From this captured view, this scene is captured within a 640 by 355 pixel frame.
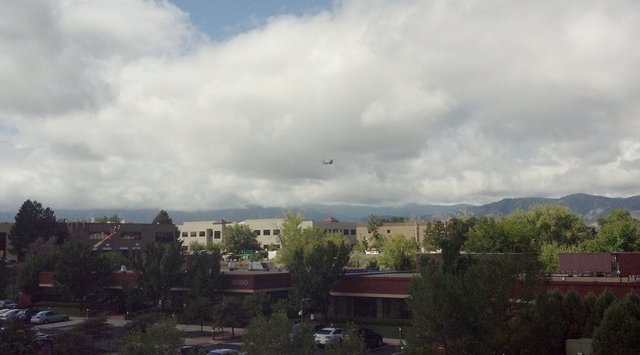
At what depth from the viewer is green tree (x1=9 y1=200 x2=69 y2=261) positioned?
123 meters

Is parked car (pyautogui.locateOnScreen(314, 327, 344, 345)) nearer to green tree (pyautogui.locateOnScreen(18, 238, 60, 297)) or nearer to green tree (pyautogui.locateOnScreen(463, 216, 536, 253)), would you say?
green tree (pyautogui.locateOnScreen(463, 216, 536, 253))

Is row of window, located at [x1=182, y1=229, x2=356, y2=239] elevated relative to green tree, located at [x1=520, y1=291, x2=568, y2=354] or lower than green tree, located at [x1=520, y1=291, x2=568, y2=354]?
elevated

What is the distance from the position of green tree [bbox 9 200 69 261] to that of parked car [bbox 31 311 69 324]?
56171 mm

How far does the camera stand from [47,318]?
6812 cm

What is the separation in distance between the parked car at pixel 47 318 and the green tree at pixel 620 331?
5633 cm

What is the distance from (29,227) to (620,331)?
11594 cm

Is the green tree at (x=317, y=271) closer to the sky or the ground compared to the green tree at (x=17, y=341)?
closer to the sky

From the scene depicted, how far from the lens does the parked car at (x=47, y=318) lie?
6769 centimetres

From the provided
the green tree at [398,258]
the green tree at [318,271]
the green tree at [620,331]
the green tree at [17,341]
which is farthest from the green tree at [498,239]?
the green tree at [17,341]

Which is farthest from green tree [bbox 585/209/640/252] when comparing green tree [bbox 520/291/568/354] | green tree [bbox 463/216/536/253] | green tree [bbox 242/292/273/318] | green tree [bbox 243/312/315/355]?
green tree [bbox 243/312/315/355]

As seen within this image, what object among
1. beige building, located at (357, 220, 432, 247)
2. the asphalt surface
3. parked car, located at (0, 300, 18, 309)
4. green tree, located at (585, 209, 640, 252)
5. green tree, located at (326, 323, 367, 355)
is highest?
beige building, located at (357, 220, 432, 247)

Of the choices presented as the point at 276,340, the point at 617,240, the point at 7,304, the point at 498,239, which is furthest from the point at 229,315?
the point at 617,240

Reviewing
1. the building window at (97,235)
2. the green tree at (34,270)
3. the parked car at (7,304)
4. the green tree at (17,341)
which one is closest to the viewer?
the green tree at (17,341)

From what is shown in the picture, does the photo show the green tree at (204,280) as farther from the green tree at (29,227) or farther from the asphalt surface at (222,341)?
the green tree at (29,227)
